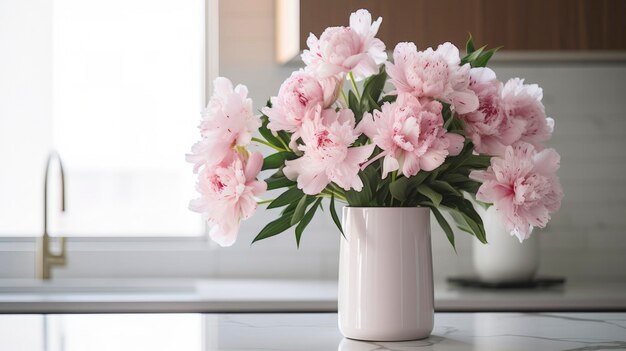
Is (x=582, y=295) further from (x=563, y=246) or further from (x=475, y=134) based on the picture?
(x=475, y=134)

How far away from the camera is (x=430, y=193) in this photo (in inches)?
49.1

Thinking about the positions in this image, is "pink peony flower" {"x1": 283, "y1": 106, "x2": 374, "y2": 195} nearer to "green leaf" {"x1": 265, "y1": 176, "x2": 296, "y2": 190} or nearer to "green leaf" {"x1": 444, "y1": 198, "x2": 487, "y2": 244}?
"green leaf" {"x1": 265, "y1": 176, "x2": 296, "y2": 190}

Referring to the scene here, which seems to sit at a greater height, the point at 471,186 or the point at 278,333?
the point at 471,186

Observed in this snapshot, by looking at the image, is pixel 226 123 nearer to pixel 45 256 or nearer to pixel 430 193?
pixel 430 193

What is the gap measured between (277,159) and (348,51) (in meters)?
0.19

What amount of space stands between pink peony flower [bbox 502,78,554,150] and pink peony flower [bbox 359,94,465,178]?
0.53 ft

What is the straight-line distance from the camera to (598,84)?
9.66 ft

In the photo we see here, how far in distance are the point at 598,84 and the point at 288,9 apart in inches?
Result: 42.7

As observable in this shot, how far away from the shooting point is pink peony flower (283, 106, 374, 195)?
3.76 ft

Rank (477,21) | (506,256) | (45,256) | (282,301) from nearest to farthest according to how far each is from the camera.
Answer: (282,301) → (477,21) → (506,256) → (45,256)

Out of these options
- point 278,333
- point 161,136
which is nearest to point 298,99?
point 278,333

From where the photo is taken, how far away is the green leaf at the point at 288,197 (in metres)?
1.28

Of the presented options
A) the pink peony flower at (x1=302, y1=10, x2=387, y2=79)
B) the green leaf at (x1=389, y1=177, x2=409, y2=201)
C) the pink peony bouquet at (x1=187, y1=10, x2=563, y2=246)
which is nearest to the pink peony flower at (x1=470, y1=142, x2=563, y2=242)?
the pink peony bouquet at (x1=187, y1=10, x2=563, y2=246)

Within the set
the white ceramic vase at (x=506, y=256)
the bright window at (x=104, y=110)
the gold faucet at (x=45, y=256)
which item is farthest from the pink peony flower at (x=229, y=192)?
the bright window at (x=104, y=110)
